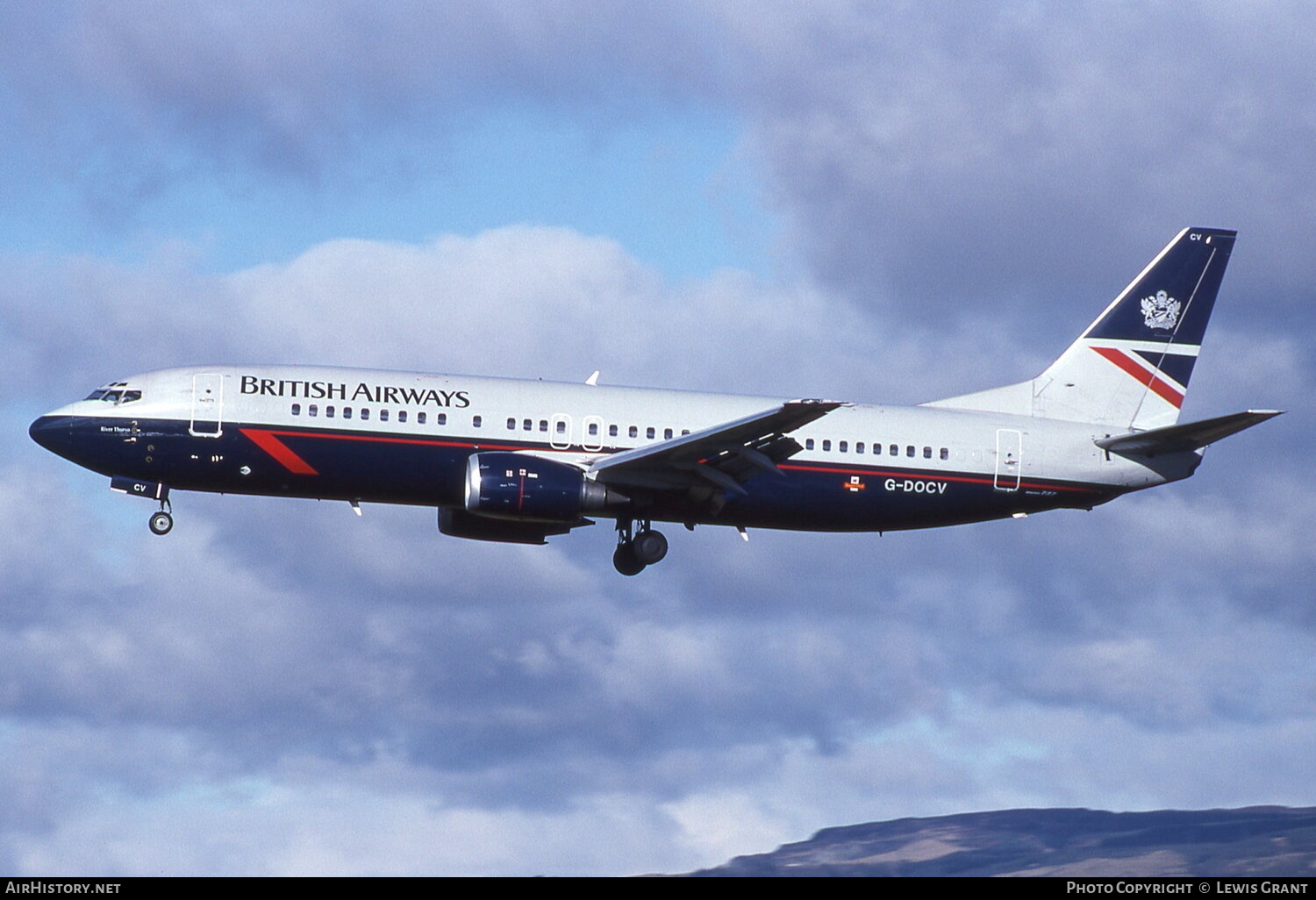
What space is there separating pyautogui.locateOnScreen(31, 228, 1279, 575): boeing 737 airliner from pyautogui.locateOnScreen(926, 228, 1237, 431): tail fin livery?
10cm

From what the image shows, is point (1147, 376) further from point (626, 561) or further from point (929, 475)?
point (626, 561)

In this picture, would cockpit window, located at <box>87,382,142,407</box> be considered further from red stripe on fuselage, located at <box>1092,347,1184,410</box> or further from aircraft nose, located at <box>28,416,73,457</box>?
red stripe on fuselage, located at <box>1092,347,1184,410</box>

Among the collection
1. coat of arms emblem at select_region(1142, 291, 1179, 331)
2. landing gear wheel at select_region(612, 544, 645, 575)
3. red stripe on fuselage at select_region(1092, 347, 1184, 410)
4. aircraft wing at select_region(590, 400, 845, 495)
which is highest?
coat of arms emblem at select_region(1142, 291, 1179, 331)

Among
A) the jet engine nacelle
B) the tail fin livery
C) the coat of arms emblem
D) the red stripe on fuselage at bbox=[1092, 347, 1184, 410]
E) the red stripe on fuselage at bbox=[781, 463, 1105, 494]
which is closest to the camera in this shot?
the jet engine nacelle

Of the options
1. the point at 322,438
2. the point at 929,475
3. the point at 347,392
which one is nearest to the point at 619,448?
the point at 347,392

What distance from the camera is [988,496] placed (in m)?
51.0

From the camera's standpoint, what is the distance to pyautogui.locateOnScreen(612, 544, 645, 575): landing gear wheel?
49.5m

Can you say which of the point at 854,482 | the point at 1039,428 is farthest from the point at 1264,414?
the point at 854,482

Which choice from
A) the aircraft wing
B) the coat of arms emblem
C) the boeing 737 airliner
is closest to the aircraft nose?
the boeing 737 airliner

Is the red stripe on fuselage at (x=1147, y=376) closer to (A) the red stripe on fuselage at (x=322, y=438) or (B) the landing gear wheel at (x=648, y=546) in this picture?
(A) the red stripe on fuselage at (x=322, y=438)

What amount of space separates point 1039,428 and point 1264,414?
7799 millimetres

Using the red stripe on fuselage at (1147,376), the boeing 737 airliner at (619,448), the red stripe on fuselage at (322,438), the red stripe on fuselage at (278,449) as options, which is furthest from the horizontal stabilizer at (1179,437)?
the red stripe on fuselage at (278,449)

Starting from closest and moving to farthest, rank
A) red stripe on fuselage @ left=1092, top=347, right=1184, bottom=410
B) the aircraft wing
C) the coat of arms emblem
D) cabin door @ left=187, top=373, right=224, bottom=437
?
the aircraft wing < cabin door @ left=187, top=373, right=224, bottom=437 < red stripe on fuselage @ left=1092, top=347, right=1184, bottom=410 < the coat of arms emblem
